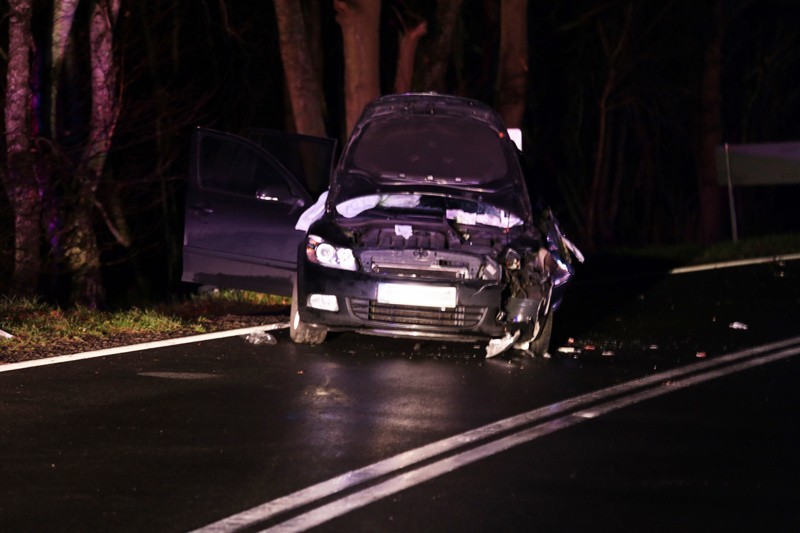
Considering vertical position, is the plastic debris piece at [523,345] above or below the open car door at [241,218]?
below

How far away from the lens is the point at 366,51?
19.6m

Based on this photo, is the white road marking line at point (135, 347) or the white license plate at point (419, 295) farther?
the white license plate at point (419, 295)

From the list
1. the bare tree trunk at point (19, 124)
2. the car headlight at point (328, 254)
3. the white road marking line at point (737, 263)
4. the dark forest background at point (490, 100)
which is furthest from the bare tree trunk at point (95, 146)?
the white road marking line at point (737, 263)

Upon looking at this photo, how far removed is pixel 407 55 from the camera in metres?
24.1

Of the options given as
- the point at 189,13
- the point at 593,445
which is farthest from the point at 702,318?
the point at 189,13

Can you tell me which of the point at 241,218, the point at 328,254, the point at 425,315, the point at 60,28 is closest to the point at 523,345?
the point at 425,315

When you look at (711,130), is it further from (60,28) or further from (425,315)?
(425,315)

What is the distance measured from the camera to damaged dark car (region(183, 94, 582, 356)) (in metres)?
10.2

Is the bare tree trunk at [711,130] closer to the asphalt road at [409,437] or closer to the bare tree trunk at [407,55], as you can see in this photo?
the bare tree trunk at [407,55]

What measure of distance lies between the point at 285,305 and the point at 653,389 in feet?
17.1

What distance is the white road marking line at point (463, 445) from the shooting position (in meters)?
6.10

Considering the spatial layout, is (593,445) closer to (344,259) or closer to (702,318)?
(344,259)

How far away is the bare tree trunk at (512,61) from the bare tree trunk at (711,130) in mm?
9542

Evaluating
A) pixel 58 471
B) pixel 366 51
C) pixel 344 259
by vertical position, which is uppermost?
pixel 366 51
